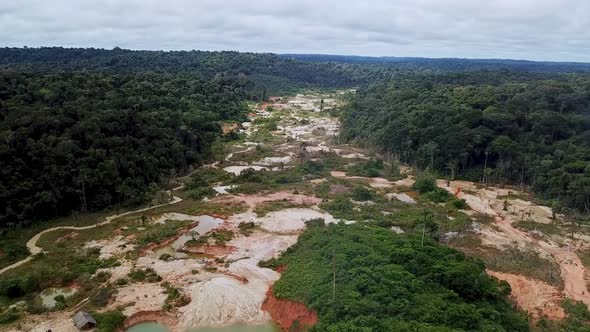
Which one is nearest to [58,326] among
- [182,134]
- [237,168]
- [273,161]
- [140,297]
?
[140,297]

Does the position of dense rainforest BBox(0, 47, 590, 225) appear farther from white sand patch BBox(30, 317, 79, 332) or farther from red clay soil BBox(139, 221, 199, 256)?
white sand patch BBox(30, 317, 79, 332)

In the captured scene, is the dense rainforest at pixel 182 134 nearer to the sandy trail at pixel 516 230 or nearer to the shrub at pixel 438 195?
the sandy trail at pixel 516 230

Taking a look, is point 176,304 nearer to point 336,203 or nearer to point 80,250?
point 80,250

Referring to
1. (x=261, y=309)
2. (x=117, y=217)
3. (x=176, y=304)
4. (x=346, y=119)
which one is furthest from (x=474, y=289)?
(x=346, y=119)

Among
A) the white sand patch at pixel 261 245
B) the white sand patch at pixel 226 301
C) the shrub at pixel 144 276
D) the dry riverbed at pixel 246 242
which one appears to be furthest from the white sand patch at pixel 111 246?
the white sand patch at pixel 226 301

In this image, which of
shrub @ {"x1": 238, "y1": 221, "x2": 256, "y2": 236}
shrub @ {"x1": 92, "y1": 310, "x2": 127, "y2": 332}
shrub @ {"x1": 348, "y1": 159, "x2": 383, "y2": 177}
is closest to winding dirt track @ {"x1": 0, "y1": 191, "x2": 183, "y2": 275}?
shrub @ {"x1": 238, "y1": 221, "x2": 256, "y2": 236}

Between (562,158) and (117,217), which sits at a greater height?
(562,158)
